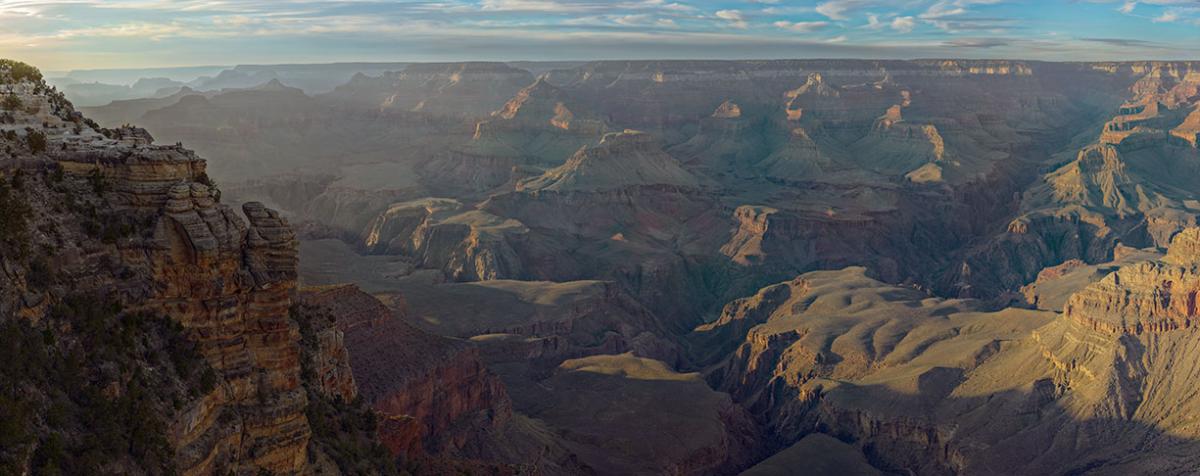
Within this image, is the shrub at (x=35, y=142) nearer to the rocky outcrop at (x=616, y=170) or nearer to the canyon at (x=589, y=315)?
the canyon at (x=589, y=315)

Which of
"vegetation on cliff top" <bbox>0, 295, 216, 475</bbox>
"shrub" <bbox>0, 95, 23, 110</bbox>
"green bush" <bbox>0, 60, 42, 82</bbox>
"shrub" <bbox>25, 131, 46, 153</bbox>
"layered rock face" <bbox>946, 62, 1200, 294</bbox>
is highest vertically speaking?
"green bush" <bbox>0, 60, 42, 82</bbox>

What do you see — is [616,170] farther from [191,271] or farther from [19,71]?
[191,271]

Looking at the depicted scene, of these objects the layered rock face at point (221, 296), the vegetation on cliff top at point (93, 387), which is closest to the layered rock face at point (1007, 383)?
the layered rock face at point (221, 296)

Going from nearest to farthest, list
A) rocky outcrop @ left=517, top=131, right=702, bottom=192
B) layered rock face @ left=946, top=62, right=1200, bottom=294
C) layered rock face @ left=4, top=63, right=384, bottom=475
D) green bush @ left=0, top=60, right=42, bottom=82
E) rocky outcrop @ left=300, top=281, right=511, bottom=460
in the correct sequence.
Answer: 1. layered rock face @ left=4, top=63, right=384, bottom=475
2. green bush @ left=0, top=60, right=42, bottom=82
3. rocky outcrop @ left=300, top=281, right=511, bottom=460
4. layered rock face @ left=946, top=62, right=1200, bottom=294
5. rocky outcrop @ left=517, top=131, right=702, bottom=192

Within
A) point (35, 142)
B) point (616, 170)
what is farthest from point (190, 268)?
point (616, 170)

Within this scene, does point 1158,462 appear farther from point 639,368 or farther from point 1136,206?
point 1136,206

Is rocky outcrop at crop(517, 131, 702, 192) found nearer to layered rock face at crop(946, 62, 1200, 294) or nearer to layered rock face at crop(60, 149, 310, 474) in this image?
layered rock face at crop(946, 62, 1200, 294)

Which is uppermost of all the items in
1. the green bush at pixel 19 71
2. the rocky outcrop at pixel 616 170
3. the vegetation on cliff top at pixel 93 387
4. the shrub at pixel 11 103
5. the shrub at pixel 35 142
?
the green bush at pixel 19 71

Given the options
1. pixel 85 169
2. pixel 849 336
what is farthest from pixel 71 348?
pixel 849 336

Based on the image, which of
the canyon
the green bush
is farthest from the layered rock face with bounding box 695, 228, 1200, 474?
the green bush
